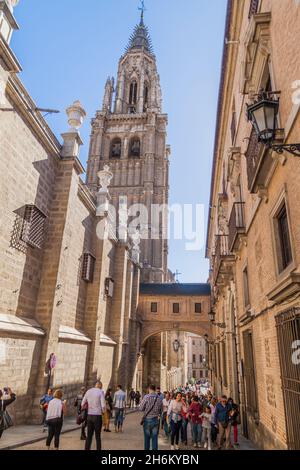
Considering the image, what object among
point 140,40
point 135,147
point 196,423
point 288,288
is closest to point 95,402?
point 196,423

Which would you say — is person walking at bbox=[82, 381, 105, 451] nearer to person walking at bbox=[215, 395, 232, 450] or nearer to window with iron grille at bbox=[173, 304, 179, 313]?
person walking at bbox=[215, 395, 232, 450]

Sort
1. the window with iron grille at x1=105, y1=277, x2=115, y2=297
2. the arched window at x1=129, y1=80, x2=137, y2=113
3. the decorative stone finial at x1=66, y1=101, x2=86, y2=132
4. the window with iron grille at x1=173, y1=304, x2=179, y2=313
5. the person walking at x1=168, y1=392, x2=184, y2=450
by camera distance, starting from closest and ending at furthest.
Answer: the person walking at x1=168, y1=392, x2=184, y2=450
the decorative stone finial at x1=66, y1=101, x2=86, y2=132
the window with iron grille at x1=105, y1=277, x2=115, y2=297
the window with iron grille at x1=173, y1=304, x2=179, y2=313
the arched window at x1=129, y1=80, x2=137, y2=113

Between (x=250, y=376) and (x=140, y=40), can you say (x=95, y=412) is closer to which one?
(x=250, y=376)

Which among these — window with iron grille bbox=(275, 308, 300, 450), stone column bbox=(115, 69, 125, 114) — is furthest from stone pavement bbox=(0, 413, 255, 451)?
stone column bbox=(115, 69, 125, 114)

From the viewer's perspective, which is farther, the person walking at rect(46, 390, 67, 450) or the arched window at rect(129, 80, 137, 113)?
the arched window at rect(129, 80, 137, 113)

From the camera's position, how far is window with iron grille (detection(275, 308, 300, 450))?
15.2ft

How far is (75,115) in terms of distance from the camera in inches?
499

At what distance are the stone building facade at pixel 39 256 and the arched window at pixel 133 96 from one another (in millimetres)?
44245

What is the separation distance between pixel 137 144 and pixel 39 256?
41727 mm

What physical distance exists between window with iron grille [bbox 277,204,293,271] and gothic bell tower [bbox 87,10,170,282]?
3220 centimetres

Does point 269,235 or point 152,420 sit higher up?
point 269,235

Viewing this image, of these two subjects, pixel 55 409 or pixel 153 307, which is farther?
pixel 153 307
